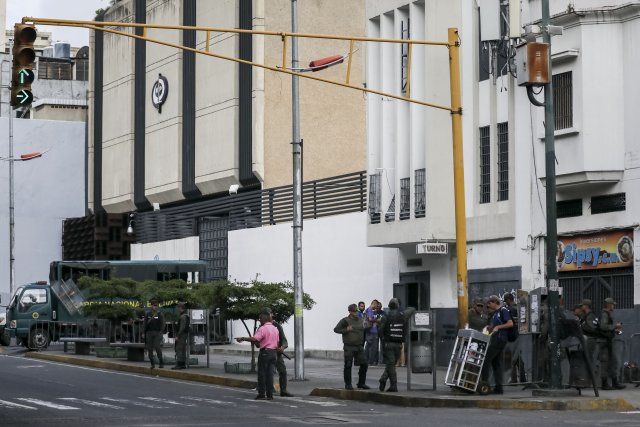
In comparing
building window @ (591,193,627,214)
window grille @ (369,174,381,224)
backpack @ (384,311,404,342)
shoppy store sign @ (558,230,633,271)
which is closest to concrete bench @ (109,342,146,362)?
window grille @ (369,174,381,224)

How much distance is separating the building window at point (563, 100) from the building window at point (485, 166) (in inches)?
130

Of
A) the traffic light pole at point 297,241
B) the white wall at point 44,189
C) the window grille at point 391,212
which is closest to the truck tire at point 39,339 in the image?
the window grille at point 391,212

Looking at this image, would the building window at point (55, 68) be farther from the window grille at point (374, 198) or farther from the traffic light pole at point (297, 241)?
the traffic light pole at point (297, 241)

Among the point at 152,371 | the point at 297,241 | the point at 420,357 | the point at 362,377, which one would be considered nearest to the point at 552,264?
the point at 420,357

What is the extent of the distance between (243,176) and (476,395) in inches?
1125

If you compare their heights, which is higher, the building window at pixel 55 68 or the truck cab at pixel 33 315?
the building window at pixel 55 68

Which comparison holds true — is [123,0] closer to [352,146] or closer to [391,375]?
[352,146]

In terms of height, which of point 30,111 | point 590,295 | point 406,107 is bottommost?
point 590,295

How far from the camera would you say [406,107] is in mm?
35750

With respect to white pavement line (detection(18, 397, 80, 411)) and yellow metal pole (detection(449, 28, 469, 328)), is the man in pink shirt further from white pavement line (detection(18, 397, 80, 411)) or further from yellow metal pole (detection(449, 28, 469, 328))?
white pavement line (detection(18, 397, 80, 411))

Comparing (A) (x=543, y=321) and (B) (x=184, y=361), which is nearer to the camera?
(A) (x=543, y=321)

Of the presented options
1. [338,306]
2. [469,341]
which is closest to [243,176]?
[338,306]

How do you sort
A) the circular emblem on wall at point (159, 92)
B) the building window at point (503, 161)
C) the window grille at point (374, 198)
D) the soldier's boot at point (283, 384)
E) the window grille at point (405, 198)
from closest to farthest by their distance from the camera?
the soldier's boot at point (283, 384), the building window at point (503, 161), the window grille at point (405, 198), the window grille at point (374, 198), the circular emblem on wall at point (159, 92)

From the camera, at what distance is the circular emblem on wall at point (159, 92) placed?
57531mm
